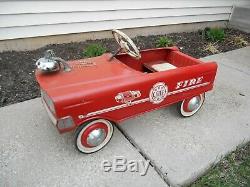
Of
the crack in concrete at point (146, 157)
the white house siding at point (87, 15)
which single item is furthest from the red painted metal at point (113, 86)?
the white house siding at point (87, 15)

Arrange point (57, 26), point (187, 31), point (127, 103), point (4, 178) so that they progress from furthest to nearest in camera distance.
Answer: point (187, 31)
point (57, 26)
point (127, 103)
point (4, 178)

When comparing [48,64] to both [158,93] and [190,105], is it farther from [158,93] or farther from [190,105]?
[190,105]

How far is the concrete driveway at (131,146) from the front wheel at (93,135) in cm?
9

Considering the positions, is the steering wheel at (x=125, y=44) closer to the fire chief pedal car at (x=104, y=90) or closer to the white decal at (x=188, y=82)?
the fire chief pedal car at (x=104, y=90)

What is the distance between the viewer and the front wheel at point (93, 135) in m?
2.53

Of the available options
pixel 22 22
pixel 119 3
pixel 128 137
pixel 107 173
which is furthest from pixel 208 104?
pixel 22 22

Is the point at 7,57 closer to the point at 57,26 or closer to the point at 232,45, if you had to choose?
the point at 57,26

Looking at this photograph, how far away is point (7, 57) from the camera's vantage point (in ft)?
13.8

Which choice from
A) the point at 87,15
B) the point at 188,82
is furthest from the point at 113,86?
the point at 87,15

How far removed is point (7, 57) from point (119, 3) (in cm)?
218

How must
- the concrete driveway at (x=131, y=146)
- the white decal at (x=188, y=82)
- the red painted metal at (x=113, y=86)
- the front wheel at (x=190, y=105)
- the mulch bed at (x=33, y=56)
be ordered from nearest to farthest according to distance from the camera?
the red painted metal at (x=113, y=86), the concrete driveway at (x=131, y=146), the white decal at (x=188, y=82), the front wheel at (x=190, y=105), the mulch bed at (x=33, y=56)

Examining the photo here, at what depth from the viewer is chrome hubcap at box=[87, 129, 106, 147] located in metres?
2.59

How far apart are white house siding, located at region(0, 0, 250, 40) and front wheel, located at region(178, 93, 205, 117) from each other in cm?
255

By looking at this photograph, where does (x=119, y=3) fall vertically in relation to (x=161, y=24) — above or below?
above
